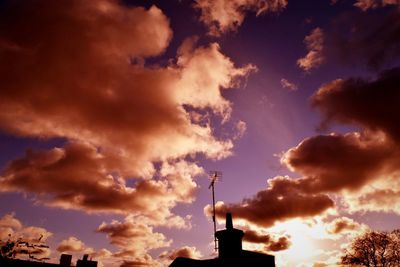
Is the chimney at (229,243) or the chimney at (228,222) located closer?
the chimney at (229,243)

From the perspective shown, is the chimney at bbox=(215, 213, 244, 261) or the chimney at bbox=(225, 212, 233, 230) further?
the chimney at bbox=(225, 212, 233, 230)

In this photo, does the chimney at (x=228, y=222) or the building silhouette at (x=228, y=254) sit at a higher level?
the chimney at (x=228, y=222)

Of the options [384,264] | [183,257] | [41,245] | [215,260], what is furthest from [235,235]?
[384,264]

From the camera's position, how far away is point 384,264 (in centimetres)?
4325

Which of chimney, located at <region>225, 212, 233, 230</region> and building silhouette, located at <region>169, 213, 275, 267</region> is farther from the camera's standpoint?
chimney, located at <region>225, 212, 233, 230</region>

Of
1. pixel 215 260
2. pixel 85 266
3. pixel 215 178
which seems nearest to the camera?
pixel 215 260

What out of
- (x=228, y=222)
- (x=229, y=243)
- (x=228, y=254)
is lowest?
(x=228, y=254)

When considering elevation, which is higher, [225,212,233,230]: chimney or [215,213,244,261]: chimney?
[225,212,233,230]: chimney

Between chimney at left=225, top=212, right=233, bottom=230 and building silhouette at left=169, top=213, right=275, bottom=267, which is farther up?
chimney at left=225, top=212, right=233, bottom=230

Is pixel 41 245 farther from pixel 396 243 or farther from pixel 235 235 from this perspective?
pixel 396 243

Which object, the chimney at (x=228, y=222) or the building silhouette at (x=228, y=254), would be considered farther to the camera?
the chimney at (x=228, y=222)

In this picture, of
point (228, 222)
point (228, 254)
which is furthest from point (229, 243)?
point (228, 222)

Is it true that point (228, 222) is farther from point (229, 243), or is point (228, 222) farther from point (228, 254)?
point (228, 254)

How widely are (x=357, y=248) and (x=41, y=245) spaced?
4876cm
